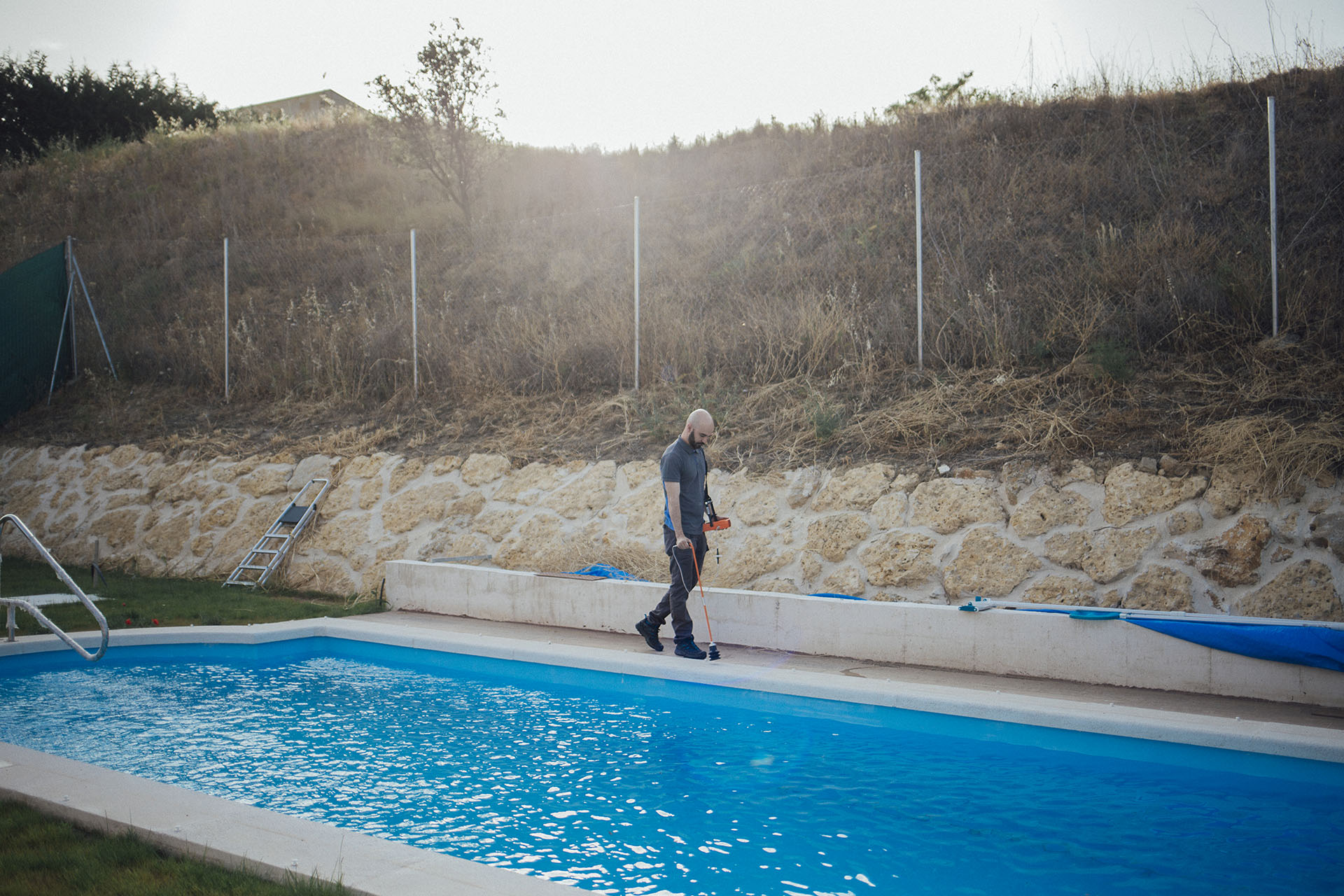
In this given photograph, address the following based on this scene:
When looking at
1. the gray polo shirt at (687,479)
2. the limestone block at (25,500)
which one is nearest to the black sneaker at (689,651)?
the gray polo shirt at (687,479)

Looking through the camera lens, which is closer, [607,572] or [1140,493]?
[1140,493]

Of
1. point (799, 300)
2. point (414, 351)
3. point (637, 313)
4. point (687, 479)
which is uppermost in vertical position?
point (799, 300)

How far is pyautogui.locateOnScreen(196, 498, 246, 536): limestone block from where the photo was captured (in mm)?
11398

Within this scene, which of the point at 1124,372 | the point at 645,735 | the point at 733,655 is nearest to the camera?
the point at 645,735

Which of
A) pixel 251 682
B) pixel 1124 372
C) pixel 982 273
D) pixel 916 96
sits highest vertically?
pixel 916 96

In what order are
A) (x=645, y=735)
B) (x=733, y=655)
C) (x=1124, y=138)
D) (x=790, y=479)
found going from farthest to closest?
(x=1124, y=138), (x=790, y=479), (x=733, y=655), (x=645, y=735)

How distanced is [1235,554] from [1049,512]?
1.27 meters

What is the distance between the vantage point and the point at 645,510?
9055mm

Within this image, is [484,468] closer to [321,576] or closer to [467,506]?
[467,506]

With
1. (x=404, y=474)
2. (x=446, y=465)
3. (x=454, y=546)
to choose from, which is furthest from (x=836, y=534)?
(x=404, y=474)

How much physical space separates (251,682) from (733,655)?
11.9 ft

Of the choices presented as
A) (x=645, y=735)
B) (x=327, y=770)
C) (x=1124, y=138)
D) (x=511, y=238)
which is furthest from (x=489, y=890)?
(x=511, y=238)

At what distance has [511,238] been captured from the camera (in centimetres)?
1522

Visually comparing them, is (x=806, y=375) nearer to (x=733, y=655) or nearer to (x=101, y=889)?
(x=733, y=655)
